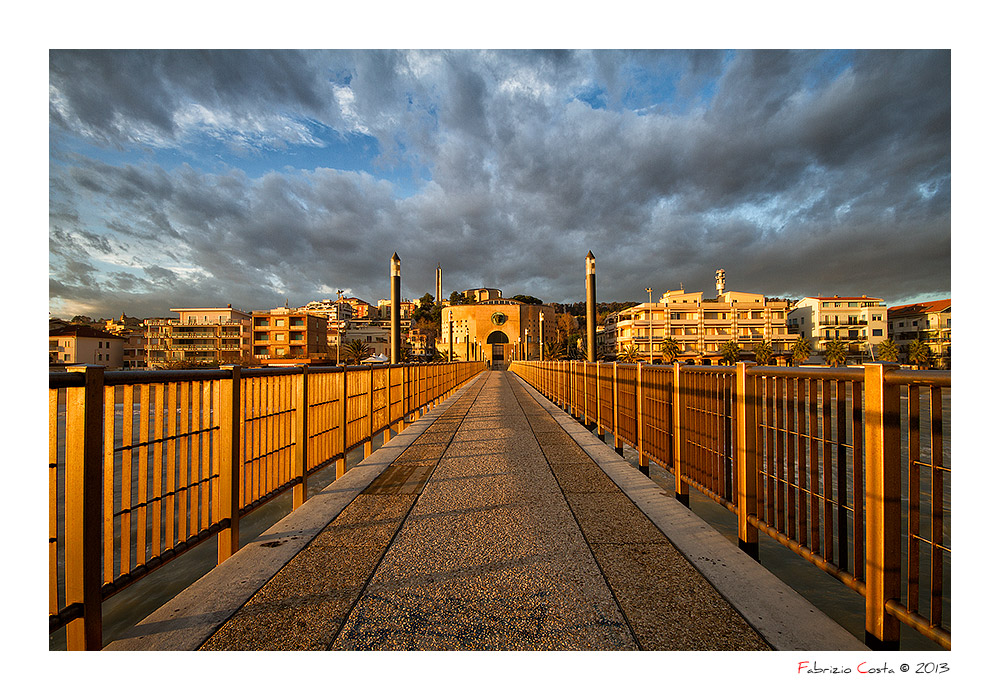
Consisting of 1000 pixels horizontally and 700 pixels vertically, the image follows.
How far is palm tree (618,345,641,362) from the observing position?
241 ft

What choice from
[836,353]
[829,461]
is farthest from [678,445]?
[836,353]

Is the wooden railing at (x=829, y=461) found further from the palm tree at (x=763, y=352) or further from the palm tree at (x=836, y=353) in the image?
the palm tree at (x=836, y=353)

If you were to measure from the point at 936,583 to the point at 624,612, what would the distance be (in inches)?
57.6

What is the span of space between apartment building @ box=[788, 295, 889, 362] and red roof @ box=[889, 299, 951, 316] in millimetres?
2544

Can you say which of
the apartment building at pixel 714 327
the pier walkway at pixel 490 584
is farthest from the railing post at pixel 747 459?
the apartment building at pixel 714 327

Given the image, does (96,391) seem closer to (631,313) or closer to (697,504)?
(697,504)

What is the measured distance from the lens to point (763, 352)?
2832 inches

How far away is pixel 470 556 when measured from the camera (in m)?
3.32

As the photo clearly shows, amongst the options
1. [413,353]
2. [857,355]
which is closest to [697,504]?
[857,355]

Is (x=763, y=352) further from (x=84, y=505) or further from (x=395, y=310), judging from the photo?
(x=84, y=505)

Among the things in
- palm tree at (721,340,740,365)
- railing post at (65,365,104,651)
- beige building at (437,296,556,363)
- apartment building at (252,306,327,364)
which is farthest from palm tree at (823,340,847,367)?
apartment building at (252,306,327,364)

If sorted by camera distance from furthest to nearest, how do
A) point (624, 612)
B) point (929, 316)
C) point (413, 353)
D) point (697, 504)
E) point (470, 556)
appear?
point (413, 353) → point (929, 316) → point (697, 504) → point (470, 556) → point (624, 612)

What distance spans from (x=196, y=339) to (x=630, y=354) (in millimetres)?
74967
